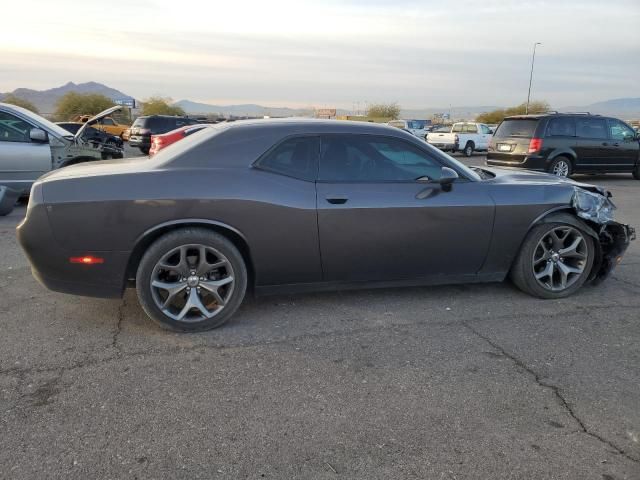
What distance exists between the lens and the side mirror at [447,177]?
4.07 metres

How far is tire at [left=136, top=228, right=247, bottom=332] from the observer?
142 inches

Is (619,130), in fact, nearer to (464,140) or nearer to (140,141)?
(464,140)

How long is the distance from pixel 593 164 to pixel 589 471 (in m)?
13.1

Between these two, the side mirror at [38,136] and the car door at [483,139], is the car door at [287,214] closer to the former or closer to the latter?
the side mirror at [38,136]

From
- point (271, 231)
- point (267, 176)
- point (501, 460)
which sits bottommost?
point (501, 460)

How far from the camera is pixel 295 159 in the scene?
3.93 meters

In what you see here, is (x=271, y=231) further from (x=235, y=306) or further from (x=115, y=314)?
(x=115, y=314)

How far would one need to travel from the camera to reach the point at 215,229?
3.71 m

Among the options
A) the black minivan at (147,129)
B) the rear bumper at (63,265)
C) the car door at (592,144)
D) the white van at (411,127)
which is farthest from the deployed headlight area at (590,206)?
the white van at (411,127)

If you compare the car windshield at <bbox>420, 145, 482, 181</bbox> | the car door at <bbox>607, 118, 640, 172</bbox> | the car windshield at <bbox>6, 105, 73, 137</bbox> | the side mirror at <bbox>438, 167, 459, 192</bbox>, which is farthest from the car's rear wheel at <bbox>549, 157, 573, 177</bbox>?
the car windshield at <bbox>6, 105, 73, 137</bbox>

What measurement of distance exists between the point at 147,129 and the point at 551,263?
757 inches

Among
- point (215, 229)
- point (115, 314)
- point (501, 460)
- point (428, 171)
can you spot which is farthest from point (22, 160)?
point (501, 460)

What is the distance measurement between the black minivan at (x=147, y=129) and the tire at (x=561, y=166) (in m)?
13.7

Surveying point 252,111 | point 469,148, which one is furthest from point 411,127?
point 252,111
